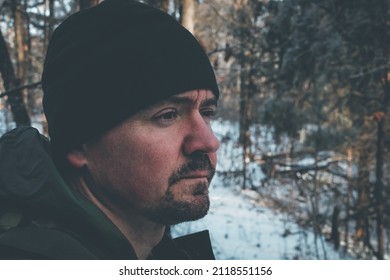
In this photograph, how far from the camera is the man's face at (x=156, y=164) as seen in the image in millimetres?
1300

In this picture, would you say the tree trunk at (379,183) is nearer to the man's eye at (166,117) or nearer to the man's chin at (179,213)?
the man's chin at (179,213)

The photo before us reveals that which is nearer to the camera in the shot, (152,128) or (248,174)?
(152,128)

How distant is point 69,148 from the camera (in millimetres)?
1334

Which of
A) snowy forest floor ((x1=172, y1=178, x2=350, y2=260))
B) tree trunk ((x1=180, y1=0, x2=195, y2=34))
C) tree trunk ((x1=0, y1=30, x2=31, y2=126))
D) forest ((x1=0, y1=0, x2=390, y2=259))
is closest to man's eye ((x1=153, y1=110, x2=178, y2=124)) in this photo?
forest ((x1=0, y1=0, x2=390, y2=259))

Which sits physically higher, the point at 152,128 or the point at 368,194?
the point at 152,128

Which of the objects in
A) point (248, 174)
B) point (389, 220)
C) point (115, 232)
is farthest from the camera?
point (248, 174)

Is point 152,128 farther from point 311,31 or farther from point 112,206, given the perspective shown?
point 311,31

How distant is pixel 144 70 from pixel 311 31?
5.66 m

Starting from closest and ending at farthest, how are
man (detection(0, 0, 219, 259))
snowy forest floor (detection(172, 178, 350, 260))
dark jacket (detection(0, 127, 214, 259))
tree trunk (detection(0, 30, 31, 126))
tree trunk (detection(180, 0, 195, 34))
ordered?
1. dark jacket (detection(0, 127, 214, 259))
2. man (detection(0, 0, 219, 259))
3. tree trunk (detection(180, 0, 195, 34))
4. tree trunk (detection(0, 30, 31, 126))
5. snowy forest floor (detection(172, 178, 350, 260))

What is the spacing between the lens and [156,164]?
4.29 feet

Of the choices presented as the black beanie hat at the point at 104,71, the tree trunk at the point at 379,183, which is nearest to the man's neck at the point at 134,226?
the black beanie hat at the point at 104,71

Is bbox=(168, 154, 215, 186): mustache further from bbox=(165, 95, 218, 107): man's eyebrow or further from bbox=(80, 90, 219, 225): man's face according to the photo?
bbox=(165, 95, 218, 107): man's eyebrow

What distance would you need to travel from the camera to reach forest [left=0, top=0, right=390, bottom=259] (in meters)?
5.18
